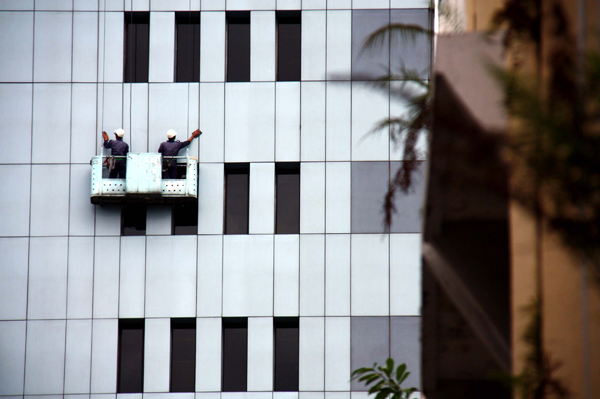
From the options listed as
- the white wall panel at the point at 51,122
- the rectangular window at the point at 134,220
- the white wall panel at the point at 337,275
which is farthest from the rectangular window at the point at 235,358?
the white wall panel at the point at 51,122

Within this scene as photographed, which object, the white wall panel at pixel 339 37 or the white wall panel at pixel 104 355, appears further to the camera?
the white wall panel at pixel 339 37

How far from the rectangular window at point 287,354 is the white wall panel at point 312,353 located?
0.26 m

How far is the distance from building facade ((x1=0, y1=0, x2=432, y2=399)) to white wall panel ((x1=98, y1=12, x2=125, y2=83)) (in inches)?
1.4

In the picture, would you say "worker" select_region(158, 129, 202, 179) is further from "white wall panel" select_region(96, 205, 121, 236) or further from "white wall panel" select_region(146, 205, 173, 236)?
"white wall panel" select_region(96, 205, 121, 236)

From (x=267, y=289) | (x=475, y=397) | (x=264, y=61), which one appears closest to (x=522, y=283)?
(x=475, y=397)

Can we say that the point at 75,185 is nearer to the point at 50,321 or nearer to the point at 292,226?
the point at 50,321

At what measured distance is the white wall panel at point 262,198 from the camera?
20.4 m

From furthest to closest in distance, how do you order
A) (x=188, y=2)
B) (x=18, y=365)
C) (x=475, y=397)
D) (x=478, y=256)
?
(x=188, y=2)
(x=18, y=365)
(x=475, y=397)
(x=478, y=256)

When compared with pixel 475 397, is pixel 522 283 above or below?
above

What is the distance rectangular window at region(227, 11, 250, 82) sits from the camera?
2128 centimetres

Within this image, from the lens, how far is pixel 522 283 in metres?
4.40

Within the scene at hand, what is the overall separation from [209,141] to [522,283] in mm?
16768

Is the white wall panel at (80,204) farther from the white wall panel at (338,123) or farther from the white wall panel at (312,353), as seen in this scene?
the white wall panel at (338,123)

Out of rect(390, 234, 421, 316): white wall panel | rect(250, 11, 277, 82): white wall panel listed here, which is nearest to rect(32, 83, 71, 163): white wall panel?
rect(250, 11, 277, 82): white wall panel
